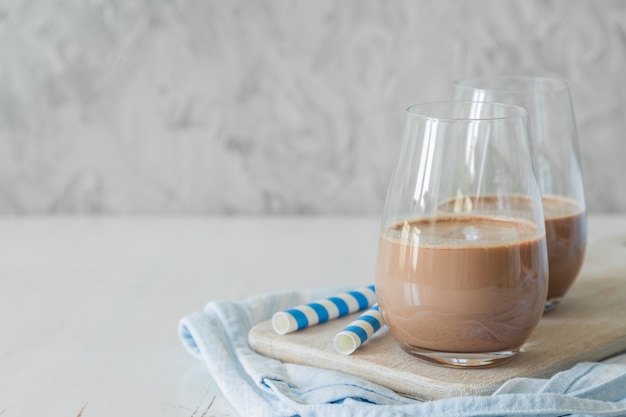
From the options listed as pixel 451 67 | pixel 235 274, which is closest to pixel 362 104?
pixel 451 67

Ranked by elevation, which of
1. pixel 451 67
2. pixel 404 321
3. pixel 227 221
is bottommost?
pixel 227 221

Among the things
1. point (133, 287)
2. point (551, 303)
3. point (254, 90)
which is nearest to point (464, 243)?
point (551, 303)

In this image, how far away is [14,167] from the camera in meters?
1.89

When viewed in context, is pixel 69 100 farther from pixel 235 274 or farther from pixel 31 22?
pixel 235 274

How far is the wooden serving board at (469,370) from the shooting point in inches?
34.0

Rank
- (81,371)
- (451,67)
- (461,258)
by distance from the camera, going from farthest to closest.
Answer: (451,67) → (81,371) → (461,258)

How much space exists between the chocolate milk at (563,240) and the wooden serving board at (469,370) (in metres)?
0.03

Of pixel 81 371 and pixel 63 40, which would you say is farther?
pixel 63 40

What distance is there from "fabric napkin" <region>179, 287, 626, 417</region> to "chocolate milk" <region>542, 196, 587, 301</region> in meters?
0.13

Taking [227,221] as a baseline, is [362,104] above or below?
above

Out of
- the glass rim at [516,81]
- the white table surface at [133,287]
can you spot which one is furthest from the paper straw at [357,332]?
the glass rim at [516,81]

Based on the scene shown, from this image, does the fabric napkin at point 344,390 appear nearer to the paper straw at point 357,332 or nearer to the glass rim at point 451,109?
the paper straw at point 357,332

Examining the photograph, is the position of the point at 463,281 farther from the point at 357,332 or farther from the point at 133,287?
the point at 133,287

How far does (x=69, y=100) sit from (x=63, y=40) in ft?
0.39
